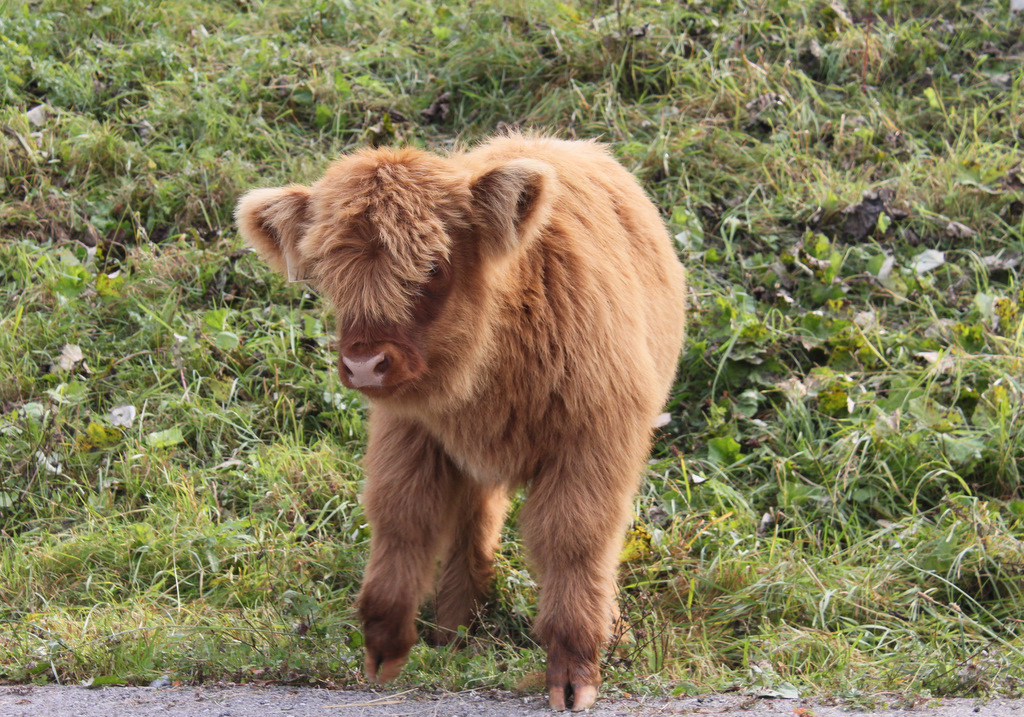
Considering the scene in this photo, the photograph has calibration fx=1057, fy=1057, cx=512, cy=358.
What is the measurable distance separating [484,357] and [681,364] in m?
→ 2.48

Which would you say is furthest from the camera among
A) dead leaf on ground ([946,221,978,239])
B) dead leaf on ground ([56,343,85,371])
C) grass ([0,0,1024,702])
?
dead leaf on ground ([946,221,978,239])

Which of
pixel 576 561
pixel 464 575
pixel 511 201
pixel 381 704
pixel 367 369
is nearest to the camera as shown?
pixel 367 369

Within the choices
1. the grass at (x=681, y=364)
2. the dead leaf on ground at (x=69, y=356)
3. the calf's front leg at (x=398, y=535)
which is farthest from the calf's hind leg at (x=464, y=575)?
the dead leaf on ground at (x=69, y=356)

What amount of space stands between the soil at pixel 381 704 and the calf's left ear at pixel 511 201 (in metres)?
1.52

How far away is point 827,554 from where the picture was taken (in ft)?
15.9

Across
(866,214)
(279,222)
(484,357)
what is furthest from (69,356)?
(866,214)

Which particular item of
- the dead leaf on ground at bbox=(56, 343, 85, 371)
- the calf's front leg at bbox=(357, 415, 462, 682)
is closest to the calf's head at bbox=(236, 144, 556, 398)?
the calf's front leg at bbox=(357, 415, 462, 682)

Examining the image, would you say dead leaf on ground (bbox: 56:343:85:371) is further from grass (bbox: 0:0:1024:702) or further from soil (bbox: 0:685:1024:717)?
soil (bbox: 0:685:1024:717)

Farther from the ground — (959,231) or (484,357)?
(484,357)

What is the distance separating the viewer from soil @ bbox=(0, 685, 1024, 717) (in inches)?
132

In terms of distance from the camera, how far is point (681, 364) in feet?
19.1

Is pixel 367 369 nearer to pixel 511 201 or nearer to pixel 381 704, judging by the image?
pixel 511 201

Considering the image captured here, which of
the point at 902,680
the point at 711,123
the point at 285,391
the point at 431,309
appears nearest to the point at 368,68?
the point at 711,123

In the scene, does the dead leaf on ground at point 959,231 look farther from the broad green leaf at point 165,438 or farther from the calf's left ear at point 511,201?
the broad green leaf at point 165,438
